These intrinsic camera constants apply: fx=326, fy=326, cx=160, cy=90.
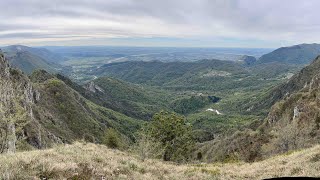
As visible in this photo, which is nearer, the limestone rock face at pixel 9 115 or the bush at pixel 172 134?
the limestone rock face at pixel 9 115

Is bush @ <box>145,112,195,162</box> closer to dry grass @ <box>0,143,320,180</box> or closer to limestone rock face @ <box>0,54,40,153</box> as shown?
limestone rock face @ <box>0,54,40,153</box>

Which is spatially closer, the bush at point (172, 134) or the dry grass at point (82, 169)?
the dry grass at point (82, 169)

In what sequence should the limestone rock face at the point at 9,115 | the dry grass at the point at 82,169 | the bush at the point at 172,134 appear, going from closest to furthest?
the dry grass at the point at 82,169 → the limestone rock face at the point at 9,115 → the bush at the point at 172,134

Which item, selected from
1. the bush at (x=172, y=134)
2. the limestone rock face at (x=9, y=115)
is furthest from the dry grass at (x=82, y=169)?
the bush at (x=172, y=134)

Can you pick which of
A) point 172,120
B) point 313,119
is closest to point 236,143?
point 313,119

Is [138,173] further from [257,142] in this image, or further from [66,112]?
[66,112]

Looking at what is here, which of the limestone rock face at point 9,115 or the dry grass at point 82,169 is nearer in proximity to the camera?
the dry grass at point 82,169

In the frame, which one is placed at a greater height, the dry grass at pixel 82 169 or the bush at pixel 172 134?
the dry grass at pixel 82 169

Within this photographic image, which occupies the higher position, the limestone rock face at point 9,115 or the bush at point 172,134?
the limestone rock face at point 9,115

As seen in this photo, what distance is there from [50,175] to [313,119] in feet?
231

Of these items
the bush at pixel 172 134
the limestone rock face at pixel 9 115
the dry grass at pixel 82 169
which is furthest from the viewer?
the bush at pixel 172 134

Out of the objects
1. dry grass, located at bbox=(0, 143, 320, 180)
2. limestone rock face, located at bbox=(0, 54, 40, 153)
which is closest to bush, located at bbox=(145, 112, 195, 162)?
limestone rock face, located at bbox=(0, 54, 40, 153)

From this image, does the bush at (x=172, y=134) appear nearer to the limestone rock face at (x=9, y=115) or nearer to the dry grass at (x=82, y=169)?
the limestone rock face at (x=9, y=115)

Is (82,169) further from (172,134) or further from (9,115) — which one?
(172,134)
